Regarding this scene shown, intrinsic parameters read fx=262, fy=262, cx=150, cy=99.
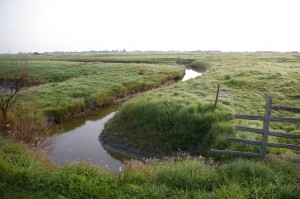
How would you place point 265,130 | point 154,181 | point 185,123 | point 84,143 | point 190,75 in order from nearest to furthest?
point 154,181, point 265,130, point 185,123, point 84,143, point 190,75

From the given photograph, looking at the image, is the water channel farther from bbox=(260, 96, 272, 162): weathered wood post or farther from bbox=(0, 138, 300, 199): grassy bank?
bbox=(260, 96, 272, 162): weathered wood post

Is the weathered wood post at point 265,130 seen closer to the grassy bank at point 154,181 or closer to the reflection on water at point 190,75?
the grassy bank at point 154,181

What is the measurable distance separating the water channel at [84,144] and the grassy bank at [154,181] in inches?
133

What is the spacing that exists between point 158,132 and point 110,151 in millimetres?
3168

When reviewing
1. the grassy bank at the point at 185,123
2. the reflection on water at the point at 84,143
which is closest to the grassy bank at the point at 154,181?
the grassy bank at the point at 185,123

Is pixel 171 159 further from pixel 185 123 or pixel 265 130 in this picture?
pixel 185 123

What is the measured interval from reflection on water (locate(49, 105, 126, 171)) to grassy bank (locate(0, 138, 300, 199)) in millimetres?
4351

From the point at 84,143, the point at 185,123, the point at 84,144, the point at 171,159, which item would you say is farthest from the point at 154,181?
the point at 84,143

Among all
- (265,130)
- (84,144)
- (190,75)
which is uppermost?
(265,130)

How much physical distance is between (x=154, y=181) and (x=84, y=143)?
998 centimetres

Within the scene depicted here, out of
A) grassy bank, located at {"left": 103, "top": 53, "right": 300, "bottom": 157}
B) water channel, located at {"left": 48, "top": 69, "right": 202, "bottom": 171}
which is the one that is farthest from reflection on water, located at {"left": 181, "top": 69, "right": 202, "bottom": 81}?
water channel, located at {"left": 48, "top": 69, "right": 202, "bottom": 171}

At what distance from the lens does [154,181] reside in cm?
817

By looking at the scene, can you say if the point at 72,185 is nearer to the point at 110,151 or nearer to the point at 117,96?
the point at 110,151

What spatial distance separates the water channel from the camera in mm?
14534
